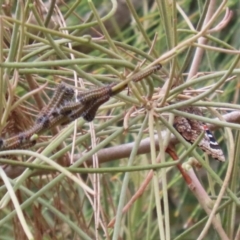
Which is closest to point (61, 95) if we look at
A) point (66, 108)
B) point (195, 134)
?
point (66, 108)

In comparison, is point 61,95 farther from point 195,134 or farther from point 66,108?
point 195,134

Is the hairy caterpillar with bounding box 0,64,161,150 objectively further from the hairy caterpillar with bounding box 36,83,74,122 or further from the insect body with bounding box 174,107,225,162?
the insect body with bounding box 174,107,225,162

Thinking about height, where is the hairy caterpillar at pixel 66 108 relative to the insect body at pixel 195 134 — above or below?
above

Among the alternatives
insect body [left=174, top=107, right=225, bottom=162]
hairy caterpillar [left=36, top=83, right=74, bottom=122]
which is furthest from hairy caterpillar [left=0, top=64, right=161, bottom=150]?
insect body [left=174, top=107, right=225, bottom=162]

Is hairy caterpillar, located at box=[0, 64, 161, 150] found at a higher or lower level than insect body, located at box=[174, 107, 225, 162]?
higher

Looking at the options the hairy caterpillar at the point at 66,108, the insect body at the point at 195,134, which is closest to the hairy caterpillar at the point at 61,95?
the hairy caterpillar at the point at 66,108

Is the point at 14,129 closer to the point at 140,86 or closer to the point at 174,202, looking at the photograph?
the point at 140,86

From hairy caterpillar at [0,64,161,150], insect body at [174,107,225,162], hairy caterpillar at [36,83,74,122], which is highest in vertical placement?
hairy caterpillar at [36,83,74,122]

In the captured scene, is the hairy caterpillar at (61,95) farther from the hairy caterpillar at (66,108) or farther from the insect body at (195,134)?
the insect body at (195,134)

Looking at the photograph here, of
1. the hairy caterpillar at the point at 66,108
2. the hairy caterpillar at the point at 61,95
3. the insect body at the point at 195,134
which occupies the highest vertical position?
the hairy caterpillar at the point at 61,95

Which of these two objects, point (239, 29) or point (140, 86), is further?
point (239, 29)

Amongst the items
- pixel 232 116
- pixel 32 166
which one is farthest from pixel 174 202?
pixel 32 166
